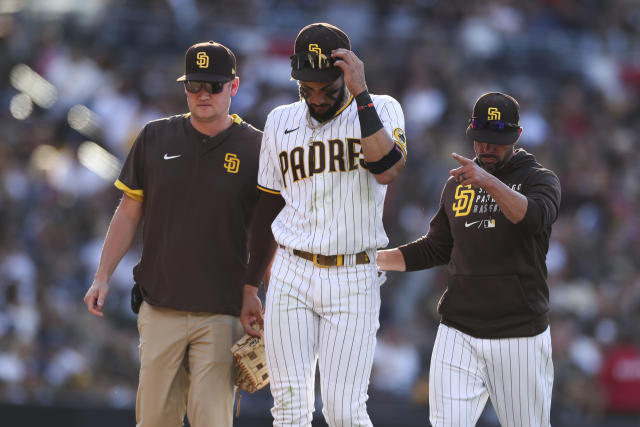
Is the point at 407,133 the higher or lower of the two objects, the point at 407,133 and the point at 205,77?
the higher

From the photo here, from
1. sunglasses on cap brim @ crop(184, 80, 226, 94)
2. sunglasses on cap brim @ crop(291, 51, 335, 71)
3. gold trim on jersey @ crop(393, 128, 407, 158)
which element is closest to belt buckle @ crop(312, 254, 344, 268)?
gold trim on jersey @ crop(393, 128, 407, 158)

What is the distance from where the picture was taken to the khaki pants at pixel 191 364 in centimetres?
516

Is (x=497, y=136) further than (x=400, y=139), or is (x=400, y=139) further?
(x=497, y=136)

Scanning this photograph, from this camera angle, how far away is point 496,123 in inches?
191

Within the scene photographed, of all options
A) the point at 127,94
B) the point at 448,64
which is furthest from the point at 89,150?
the point at 448,64

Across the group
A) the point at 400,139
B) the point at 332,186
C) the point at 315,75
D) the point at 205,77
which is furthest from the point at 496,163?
the point at 205,77

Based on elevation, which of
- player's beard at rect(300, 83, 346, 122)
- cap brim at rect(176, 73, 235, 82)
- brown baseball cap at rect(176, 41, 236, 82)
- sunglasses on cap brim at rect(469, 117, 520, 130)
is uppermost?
brown baseball cap at rect(176, 41, 236, 82)

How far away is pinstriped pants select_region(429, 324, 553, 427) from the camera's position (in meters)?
4.84

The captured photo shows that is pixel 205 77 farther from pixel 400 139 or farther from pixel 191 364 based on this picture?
pixel 191 364

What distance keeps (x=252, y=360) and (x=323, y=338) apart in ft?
1.87

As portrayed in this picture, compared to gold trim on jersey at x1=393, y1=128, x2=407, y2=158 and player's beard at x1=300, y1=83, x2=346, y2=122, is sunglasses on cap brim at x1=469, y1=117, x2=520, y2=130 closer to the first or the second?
gold trim on jersey at x1=393, y1=128, x2=407, y2=158

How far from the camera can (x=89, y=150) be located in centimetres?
1193

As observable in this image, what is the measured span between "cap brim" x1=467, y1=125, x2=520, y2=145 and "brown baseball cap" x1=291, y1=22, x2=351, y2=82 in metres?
0.80

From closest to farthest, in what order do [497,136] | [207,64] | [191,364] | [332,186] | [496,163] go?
[332,186] → [497,136] → [496,163] → [207,64] → [191,364]
